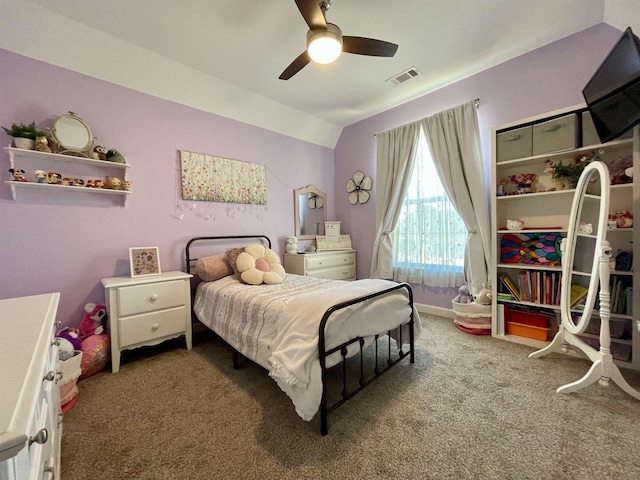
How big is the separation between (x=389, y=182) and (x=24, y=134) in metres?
3.76

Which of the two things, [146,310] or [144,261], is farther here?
[144,261]

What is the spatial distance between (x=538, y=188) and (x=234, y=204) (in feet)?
11.3

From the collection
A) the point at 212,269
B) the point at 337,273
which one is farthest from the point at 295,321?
the point at 337,273

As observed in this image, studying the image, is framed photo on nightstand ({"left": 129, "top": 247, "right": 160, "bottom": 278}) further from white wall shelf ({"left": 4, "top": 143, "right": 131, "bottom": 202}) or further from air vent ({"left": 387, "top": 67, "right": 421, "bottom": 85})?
air vent ({"left": 387, "top": 67, "right": 421, "bottom": 85})

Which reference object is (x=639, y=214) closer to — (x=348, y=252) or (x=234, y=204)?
(x=348, y=252)

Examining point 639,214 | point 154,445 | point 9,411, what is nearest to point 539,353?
point 639,214

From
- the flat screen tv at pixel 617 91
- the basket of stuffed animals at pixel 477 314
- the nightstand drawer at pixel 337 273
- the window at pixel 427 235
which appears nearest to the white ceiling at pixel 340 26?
the flat screen tv at pixel 617 91

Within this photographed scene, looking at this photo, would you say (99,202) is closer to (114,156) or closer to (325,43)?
(114,156)

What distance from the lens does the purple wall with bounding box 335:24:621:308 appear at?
2424 mm

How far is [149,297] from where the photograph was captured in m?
2.36

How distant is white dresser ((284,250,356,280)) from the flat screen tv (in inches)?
118

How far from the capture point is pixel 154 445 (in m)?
1.46

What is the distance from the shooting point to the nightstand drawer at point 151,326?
7.38 feet

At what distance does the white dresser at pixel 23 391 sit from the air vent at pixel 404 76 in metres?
3.61
